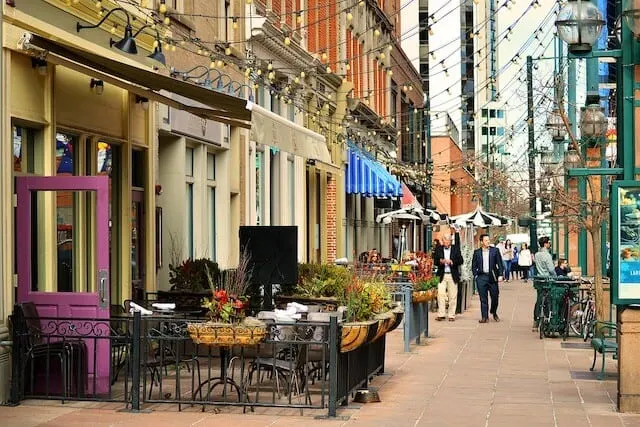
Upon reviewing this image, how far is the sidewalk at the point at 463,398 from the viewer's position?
39.2 feet

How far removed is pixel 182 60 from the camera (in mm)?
20594

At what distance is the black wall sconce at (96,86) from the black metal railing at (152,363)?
374 centimetres

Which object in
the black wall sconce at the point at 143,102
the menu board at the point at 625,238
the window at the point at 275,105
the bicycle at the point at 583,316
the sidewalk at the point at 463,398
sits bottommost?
the sidewalk at the point at 463,398

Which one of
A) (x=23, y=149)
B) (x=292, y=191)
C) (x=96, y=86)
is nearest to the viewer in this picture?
(x=23, y=149)

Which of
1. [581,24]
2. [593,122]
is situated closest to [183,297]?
[593,122]

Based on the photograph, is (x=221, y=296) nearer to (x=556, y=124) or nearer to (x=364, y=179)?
(x=556, y=124)

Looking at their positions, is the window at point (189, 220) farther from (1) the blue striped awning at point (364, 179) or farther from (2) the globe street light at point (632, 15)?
(1) the blue striped awning at point (364, 179)

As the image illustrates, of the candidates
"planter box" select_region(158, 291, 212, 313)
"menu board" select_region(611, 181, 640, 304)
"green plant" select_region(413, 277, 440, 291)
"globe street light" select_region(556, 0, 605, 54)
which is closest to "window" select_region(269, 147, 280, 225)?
"green plant" select_region(413, 277, 440, 291)

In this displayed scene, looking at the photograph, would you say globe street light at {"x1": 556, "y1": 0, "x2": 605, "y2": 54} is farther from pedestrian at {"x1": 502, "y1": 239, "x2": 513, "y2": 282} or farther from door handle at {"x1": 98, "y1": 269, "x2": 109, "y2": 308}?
pedestrian at {"x1": 502, "y1": 239, "x2": 513, "y2": 282}

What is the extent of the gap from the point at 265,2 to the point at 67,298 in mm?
15000

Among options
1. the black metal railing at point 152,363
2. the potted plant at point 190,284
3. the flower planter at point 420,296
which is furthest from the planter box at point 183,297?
the flower planter at point 420,296

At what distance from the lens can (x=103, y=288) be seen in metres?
13.4

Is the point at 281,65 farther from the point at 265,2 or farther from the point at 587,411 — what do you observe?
the point at 587,411

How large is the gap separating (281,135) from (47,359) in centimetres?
576
